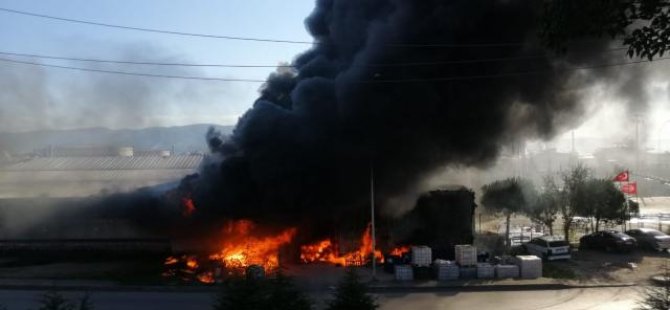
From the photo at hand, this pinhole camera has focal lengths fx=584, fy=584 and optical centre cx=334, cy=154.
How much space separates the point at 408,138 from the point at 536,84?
604 cm

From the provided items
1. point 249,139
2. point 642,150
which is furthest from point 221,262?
point 642,150

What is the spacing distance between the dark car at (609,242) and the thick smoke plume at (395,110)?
693 centimetres

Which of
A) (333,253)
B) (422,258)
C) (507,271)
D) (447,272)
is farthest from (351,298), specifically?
(333,253)

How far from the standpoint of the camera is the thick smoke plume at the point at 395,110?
82.2ft

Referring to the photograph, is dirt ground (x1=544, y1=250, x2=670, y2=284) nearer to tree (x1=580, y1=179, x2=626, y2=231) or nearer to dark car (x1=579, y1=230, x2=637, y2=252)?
dark car (x1=579, y1=230, x2=637, y2=252)

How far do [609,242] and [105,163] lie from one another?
35371 millimetres

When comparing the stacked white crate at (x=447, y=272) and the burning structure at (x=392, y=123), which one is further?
the burning structure at (x=392, y=123)

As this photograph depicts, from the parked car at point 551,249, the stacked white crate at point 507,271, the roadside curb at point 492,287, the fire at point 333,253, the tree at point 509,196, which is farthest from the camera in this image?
the tree at point 509,196

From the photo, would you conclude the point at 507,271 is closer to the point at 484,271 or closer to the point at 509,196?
the point at 484,271

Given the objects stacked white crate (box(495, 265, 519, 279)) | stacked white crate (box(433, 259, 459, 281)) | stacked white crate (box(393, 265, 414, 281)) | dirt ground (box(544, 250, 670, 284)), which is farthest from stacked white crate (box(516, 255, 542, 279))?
stacked white crate (box(393, 265, 414, 281))

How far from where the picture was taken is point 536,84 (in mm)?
25516

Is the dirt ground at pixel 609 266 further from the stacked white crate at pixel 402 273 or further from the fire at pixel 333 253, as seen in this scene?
the fire at pixel 333 253

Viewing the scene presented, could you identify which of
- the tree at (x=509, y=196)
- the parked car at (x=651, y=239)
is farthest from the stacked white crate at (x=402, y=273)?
the parked car at (x=651, y=239)

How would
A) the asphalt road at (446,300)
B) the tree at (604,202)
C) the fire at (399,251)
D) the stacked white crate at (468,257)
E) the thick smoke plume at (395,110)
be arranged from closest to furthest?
the asphalt road at (446,300)
the stacked white crate at (468,257)
the thick smoke plume at (395,110)
the fire at (399,251)
the tree at (604,202)
